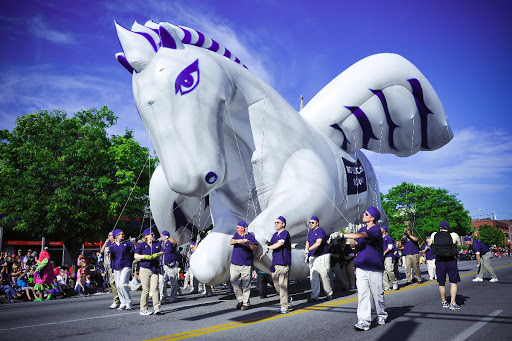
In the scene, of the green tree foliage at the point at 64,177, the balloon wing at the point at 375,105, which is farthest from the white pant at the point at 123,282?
the green tree foliage at the point at 64,177

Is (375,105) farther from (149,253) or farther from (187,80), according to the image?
(149,253)

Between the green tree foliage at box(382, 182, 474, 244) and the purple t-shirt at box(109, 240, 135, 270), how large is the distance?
154 feet

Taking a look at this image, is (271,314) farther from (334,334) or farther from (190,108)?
(190,108)

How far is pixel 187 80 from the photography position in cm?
711

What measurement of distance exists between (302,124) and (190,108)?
9.72 ft

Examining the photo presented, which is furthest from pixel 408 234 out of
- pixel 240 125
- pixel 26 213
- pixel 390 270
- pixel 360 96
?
Result: pixel 26 213

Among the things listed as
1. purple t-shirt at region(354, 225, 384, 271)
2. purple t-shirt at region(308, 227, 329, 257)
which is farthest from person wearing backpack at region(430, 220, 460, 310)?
purple t-shirt at region(308, 227, 329, 257)

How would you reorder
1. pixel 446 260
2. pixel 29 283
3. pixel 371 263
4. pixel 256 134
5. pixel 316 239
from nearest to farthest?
1. pixel 371 263
2. pixel 446 260
3. pixel 316 239
4. pixel 256 134
5. pixel 29 283

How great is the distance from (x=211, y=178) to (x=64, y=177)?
1613cm

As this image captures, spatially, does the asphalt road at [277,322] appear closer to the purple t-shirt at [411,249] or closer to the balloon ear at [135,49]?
the purple t-shirt at [411,249]

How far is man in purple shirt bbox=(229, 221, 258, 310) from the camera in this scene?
7203 millimetres

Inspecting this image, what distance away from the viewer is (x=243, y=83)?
834 centimetres

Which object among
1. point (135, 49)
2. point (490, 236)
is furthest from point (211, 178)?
point (490, 236)

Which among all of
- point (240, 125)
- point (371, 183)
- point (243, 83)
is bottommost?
point (371, 183)
